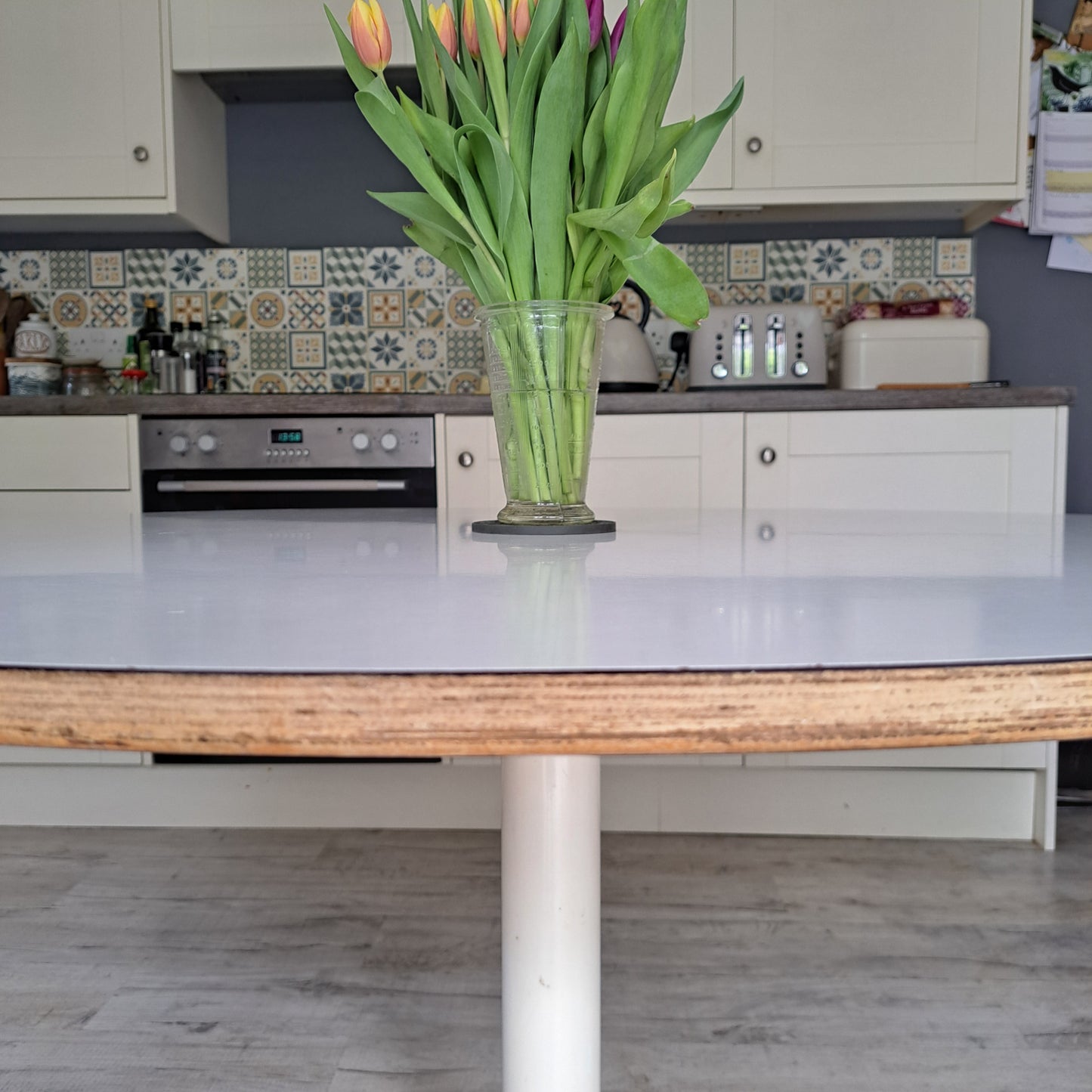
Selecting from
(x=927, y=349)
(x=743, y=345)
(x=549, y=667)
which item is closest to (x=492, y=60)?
(x=549, y=667)

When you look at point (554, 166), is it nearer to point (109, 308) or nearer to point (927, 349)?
point (927, 349)

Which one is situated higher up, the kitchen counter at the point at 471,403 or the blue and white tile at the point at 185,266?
the blue and white tile at the point at 185,266

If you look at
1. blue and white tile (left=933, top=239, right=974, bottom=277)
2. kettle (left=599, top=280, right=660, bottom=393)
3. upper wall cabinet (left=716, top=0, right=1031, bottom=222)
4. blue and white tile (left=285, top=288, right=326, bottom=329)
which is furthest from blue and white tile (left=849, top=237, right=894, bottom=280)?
blue and white tile (left=285, top=288, right=326, bottom=329)

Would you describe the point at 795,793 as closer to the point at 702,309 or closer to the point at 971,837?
the point at 971,837

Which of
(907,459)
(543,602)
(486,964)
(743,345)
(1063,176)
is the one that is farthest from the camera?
(1063,176)

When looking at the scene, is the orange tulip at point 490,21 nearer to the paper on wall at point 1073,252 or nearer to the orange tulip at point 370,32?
the orange tulip at point 370,32

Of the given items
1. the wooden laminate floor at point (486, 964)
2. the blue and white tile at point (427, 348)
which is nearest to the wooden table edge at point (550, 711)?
the wooden laminate floor at point (486, 964)

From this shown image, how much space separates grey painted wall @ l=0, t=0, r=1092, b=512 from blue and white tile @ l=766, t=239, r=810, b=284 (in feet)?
0.10

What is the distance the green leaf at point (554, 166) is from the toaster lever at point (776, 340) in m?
1.80

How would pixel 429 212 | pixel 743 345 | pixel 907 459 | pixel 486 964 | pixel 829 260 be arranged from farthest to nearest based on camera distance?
pixel 829 260 → pixel 743 345 → pixel 907 459 → pixel 486 964 → pixel 429 212

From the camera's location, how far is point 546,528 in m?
0.84

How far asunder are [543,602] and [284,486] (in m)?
1.89

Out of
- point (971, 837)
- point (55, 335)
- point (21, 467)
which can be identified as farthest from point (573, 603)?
point (55, 335)

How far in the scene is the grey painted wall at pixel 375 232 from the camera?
2736 mm
